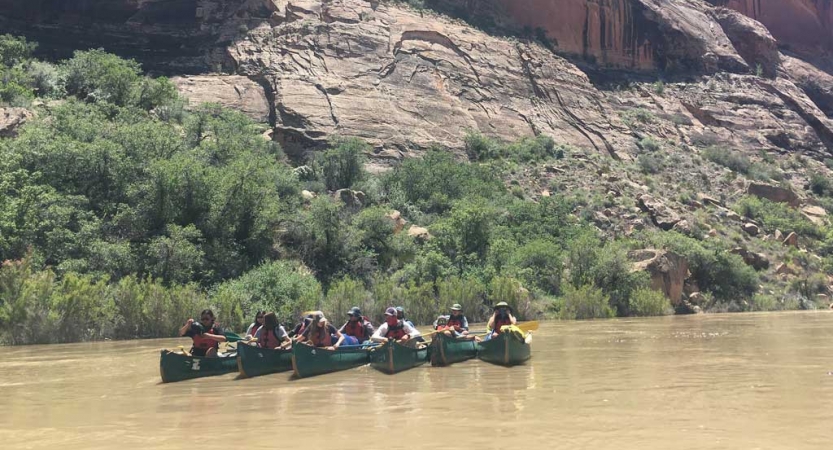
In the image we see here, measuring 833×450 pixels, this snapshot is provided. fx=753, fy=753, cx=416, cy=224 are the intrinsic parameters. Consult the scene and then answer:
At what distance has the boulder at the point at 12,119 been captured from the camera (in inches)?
1276

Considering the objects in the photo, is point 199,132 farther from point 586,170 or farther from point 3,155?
point 586,170

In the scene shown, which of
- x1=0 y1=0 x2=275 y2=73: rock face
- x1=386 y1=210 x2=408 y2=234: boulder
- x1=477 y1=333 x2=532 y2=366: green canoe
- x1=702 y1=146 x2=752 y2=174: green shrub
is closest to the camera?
x1=477 y1=333 x2=532 y2=366: green canoe

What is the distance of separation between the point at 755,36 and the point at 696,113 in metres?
17.5

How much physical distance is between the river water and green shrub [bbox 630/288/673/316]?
1427 centimetres

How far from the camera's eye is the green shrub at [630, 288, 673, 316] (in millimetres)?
31891

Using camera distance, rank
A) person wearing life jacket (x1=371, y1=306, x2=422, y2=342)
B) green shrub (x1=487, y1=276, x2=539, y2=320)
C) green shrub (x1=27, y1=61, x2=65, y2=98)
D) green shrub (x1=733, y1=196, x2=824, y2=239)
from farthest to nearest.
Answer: green shrub (x1=733, y1=196, x2=824, y2=239) → green shrub (x1=27, y1=61, x2=65, y2=98) → green shrub (x1=487, y1=276, x2=539, y2=320) → person wearing life jacket (x1=371, y1=306, x2=422, y2=342)

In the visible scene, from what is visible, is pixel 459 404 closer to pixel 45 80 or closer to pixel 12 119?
pixel 12 119

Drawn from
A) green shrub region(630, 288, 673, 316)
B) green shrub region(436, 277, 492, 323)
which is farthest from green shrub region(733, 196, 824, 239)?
green shrub region(436, 277, 492, 323)

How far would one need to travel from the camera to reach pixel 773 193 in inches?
1999

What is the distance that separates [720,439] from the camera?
310 inches

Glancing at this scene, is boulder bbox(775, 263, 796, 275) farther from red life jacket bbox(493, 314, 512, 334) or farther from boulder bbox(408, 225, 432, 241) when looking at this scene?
red life jacket bbox(493, 314, 512, 334)

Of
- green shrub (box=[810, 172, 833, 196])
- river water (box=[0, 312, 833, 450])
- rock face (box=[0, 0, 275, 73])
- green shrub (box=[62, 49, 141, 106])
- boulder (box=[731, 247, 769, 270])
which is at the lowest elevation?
river water (box=[0, 312, 833, 450])

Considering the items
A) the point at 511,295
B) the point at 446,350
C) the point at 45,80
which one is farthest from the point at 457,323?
the point at 45,80

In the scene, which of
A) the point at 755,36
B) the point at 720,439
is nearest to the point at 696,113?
the point at 755,36
